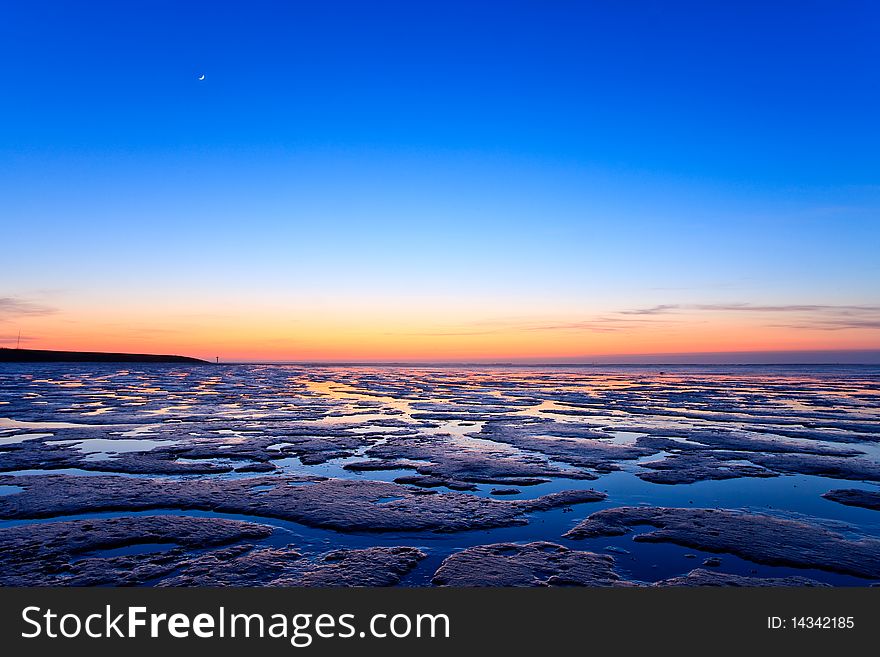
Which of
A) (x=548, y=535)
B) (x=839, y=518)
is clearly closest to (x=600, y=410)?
(x=839, y=518)

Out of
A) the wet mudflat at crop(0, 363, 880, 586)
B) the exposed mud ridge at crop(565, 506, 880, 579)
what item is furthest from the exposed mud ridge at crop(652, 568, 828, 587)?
the exposed mud ridge at crop(565, 506, 880, 579)

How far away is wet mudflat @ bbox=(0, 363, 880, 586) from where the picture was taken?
425 cm

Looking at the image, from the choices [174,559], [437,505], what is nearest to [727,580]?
[437,505]

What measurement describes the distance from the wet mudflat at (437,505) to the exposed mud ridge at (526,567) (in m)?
0.02

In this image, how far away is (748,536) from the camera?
16.7 feet

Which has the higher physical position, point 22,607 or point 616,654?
point 22,607

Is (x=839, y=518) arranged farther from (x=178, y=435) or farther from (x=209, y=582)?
(x=178, y=435)

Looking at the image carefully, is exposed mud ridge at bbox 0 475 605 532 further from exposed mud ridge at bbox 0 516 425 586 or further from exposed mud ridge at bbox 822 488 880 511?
exposed mud ridge at bbox 822 488 880 511

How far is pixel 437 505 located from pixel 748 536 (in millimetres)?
3196

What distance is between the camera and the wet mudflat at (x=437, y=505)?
425cm

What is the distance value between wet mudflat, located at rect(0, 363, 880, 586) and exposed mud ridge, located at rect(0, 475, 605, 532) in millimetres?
35

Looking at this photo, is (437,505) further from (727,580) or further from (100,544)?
(100,544)

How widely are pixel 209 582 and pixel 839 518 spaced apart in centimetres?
631

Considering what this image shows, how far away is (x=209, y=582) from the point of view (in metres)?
3.97
